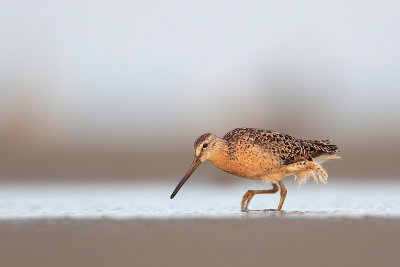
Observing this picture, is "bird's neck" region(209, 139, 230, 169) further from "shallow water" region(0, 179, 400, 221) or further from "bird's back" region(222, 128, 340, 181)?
"shallow water" region(0, 179, 400, 221)

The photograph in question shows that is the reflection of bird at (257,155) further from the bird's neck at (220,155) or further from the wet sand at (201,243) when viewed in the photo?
the wet sand at (201,243)

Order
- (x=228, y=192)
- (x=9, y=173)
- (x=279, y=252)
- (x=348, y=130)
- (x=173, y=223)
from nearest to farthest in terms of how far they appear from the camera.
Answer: (x=279, y=252) → (x=173, y=223) → (x=228, y=192) → (x=9, y=173) → (x=348, y=130)

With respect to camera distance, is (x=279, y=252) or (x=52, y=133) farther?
(x=52, y=133)

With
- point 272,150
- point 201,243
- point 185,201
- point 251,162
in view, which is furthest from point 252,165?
point 201,243

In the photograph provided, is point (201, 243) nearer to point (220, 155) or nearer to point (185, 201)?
point (220, 155)

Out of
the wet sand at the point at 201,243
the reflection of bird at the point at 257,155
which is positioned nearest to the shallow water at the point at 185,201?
the reflection of bird at the point at 257,155

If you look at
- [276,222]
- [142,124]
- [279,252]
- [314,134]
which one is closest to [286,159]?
[276,222]

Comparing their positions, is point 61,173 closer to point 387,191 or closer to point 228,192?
point 228,192

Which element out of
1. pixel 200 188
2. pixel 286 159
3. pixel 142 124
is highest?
pixel 286 159
